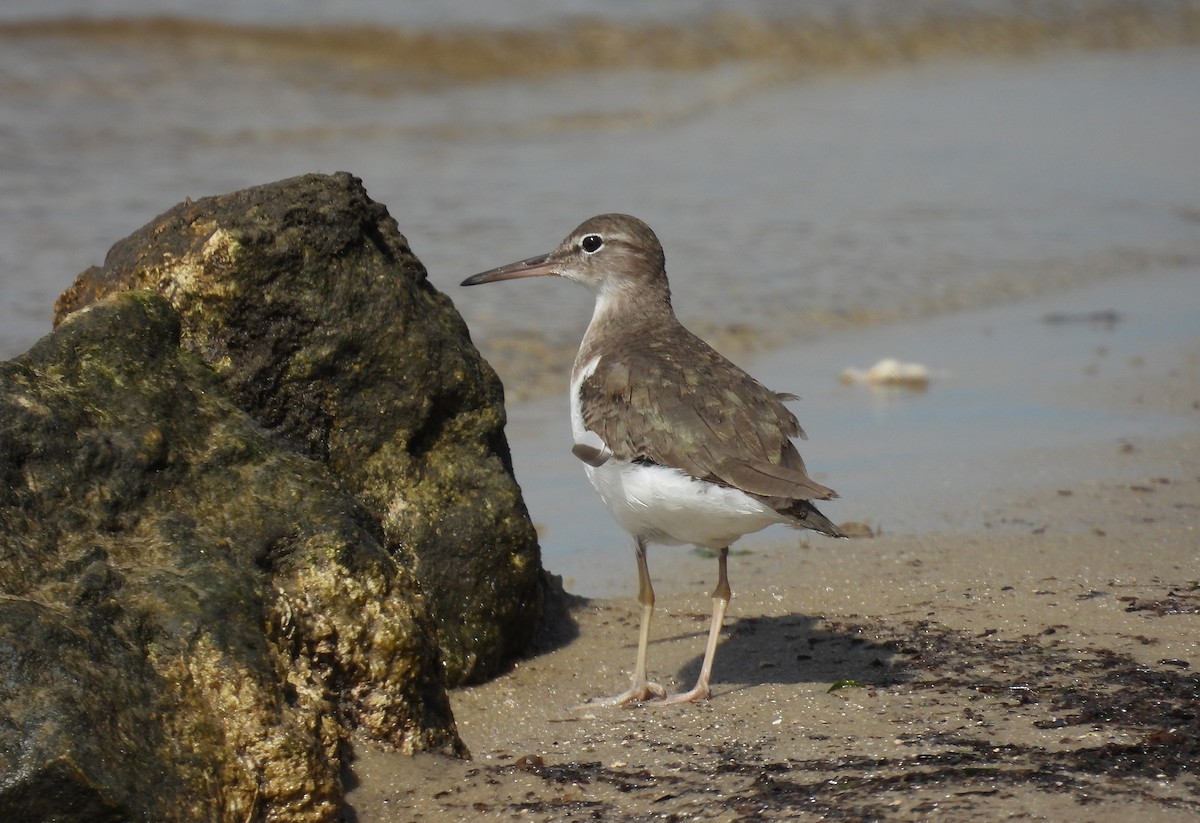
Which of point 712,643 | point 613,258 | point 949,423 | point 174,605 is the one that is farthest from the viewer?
point 949,423

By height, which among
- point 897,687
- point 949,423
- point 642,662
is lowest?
point 897,687

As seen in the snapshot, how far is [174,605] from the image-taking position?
365 cm

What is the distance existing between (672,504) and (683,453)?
17 centimetres

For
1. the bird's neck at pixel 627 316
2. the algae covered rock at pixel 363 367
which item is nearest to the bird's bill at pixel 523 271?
the bird's neck at pixel 627 316

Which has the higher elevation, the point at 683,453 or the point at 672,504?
the point at 683,453

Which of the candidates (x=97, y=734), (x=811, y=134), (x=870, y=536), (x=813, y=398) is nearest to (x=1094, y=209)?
(x=811, y=134)

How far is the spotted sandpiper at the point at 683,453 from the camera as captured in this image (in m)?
4.57

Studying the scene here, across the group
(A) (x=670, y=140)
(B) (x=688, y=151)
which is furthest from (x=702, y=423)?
(A) (x=670, y=140)

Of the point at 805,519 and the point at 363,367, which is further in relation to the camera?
the point at 363,367

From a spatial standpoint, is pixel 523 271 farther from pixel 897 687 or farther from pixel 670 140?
pixel 670 140

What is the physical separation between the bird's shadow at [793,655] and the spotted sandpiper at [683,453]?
16 cm

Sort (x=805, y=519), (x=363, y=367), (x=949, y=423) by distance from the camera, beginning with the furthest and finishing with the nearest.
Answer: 1. (x=949, y=423)
2. (x=363, y=367)
3. (x=805, y=519)

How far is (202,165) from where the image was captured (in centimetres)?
1352

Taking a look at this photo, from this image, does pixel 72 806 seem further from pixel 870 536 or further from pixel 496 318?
pixel 496 318
